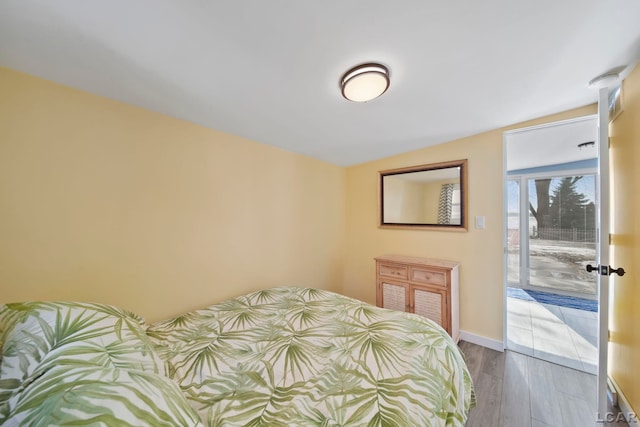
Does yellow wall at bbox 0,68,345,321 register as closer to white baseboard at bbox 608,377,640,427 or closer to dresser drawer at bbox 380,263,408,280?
dresser drawer at bbox 380,263,408,280

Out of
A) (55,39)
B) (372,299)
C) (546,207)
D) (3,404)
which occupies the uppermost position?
(55,39)

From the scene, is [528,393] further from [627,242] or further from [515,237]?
[515,237]

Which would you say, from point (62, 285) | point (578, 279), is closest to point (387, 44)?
point (62, 285)

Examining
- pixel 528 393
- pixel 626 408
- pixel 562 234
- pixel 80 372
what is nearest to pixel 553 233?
pixel 562 234

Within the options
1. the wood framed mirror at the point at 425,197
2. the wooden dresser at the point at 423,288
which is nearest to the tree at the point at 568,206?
the wood framed mirror at the point at 425,197

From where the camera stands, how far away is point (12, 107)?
3.78ft

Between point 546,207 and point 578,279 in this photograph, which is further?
point 546,207

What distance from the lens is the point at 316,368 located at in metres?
1.06

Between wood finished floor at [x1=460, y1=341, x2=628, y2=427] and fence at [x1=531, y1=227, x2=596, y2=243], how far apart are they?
101 inches

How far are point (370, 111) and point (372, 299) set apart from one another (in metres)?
2.37

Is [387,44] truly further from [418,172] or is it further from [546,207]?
[546,207]

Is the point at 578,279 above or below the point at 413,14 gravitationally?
below

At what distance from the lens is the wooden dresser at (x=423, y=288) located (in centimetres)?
218

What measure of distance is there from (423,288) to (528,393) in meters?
0.98
